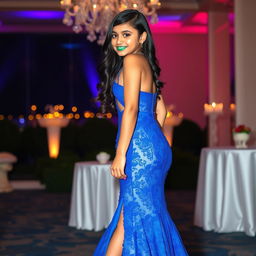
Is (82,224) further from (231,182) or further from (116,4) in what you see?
(116,4)

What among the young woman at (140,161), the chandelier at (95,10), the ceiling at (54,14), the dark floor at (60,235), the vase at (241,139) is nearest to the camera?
the young woman at (140,161)

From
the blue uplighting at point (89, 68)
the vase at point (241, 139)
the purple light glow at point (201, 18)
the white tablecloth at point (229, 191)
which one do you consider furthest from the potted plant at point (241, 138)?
the blue uplighting at point (89, 68)

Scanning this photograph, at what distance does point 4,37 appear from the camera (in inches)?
563

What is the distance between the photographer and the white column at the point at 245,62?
22.2 ft

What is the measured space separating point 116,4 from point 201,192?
8.66 feet

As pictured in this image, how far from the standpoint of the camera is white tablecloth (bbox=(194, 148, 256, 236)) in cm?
482

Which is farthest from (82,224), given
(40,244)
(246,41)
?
(246,41)

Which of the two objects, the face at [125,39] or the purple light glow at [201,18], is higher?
the purple light glow at [201,18]

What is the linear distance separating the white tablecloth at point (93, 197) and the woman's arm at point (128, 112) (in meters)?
2.61

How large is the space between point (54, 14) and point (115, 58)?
981 cm

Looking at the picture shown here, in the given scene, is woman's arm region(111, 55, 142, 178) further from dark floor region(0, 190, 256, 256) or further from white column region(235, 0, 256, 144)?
white column region(235, 0, 256, 144)

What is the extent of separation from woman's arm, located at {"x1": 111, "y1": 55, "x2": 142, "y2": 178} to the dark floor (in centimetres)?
170

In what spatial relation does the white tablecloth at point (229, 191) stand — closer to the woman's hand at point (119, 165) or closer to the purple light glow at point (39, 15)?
the woman's hand at point (119, 165)

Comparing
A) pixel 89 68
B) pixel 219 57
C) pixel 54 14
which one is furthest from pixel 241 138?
pixel 89 68
